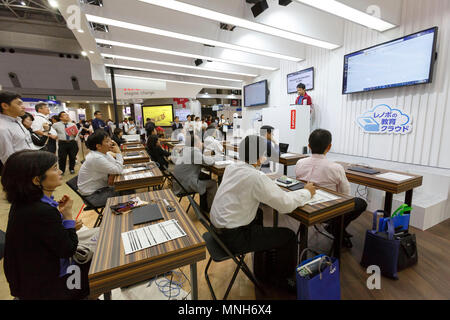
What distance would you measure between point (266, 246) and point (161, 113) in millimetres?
10855

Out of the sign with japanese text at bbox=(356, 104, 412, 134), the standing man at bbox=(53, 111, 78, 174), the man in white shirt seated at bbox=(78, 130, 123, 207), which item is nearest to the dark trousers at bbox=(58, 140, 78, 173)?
the standing man at bbox=(53, 111, 78, 174)

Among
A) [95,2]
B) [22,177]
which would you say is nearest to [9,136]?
[22,177]

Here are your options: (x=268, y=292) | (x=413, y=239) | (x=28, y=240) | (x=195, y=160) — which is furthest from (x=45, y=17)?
(x=413, y=239)

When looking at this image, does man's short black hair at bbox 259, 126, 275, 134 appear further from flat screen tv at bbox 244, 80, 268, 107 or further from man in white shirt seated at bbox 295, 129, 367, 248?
flat screen tv at bbox 244, 80, 268, 107

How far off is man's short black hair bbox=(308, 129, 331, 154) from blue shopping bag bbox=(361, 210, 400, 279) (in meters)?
0.79

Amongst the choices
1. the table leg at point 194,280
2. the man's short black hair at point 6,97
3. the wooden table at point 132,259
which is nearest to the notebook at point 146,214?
the wooden table at point 132,259

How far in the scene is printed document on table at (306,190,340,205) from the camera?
1.61 m

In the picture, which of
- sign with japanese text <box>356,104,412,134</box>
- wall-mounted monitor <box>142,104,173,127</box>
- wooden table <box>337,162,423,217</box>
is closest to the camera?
wooden table <box>337,162,423,217</box>

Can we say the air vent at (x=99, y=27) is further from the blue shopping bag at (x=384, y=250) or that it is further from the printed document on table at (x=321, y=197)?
the blue shopping bag at (x=384, y=250)

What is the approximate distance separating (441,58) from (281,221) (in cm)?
299

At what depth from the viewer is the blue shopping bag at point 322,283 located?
4.33 feet

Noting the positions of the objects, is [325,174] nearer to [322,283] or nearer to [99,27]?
[322,283]

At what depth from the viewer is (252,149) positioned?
4.90ft

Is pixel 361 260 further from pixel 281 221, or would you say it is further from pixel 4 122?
pixel 4 122
